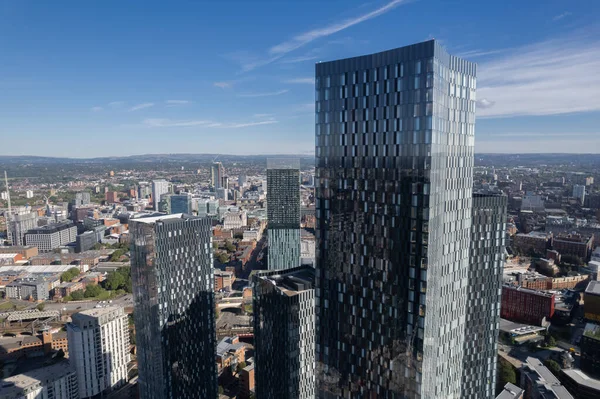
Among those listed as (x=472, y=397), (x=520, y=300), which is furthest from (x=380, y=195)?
(x=520, y=300)

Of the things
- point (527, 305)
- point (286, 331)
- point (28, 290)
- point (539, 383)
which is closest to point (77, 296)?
point (28, 290)

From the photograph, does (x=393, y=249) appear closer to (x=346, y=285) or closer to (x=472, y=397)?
(x=346, y=285)

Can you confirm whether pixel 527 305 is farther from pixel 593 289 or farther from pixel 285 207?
pixel 285 207

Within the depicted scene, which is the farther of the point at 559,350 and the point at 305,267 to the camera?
the point at 559,350

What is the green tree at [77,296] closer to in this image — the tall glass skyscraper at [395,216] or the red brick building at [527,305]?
the tall glass skyscraper at [395,216]

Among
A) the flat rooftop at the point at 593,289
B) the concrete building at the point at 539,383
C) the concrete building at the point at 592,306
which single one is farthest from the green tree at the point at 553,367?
the flat rooftop at the point at 593,289

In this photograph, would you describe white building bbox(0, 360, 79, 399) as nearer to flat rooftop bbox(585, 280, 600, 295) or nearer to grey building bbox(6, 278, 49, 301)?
grey building bbox(6, 278, 49, 301)
